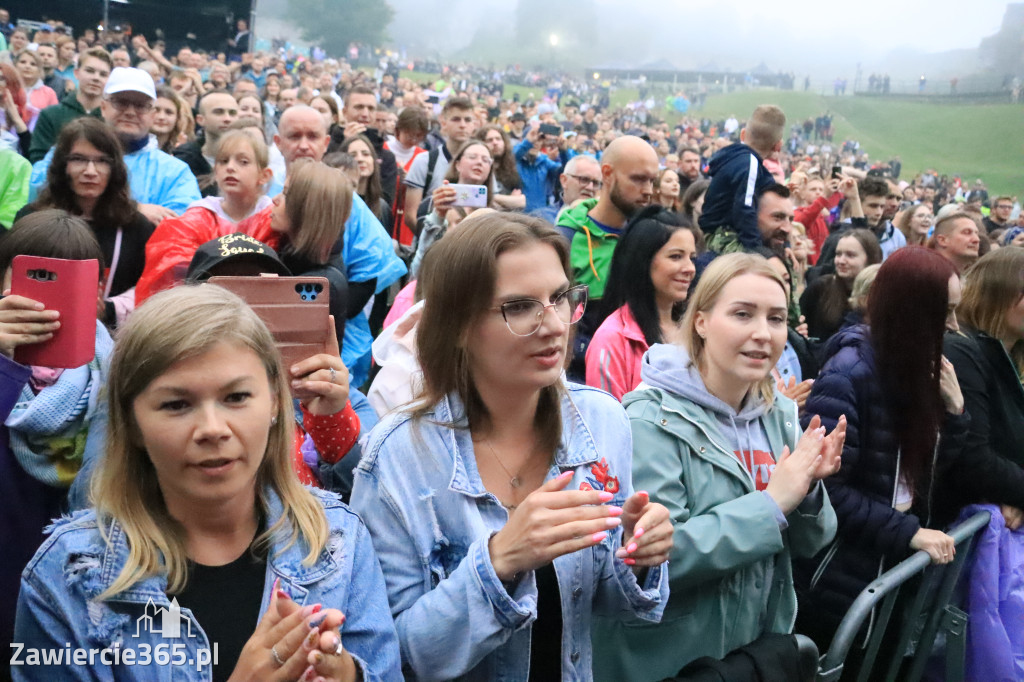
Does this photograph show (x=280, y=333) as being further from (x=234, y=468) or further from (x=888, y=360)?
(x=888, y=360)

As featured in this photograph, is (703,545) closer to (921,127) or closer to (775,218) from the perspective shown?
(775,218)

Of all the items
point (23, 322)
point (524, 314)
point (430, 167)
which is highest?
point (430, 167)

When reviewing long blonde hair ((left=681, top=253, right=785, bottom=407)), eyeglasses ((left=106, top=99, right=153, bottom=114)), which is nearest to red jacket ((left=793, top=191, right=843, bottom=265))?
long blonde hair ((left=681, top=253, right=785, bottom=407))

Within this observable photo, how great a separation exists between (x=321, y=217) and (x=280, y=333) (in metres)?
1.61

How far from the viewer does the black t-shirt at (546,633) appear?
1886mm

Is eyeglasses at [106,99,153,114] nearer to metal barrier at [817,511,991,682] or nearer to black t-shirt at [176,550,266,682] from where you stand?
black t-shirt at [176,550,266,682]

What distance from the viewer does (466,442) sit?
6.26 ft

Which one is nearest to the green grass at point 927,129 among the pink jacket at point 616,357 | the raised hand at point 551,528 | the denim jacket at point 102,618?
the pink jacket at point 616,357

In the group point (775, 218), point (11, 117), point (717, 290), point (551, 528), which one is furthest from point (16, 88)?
point (551, 528)

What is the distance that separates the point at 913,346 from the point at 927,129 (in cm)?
4602

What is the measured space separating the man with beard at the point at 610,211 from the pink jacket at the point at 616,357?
947 mm

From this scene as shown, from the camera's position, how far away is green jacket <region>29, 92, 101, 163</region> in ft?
20.5

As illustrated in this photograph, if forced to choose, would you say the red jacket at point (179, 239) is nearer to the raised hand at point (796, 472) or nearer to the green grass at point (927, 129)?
the raised hand at point (796, 472)

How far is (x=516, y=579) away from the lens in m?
1.73
